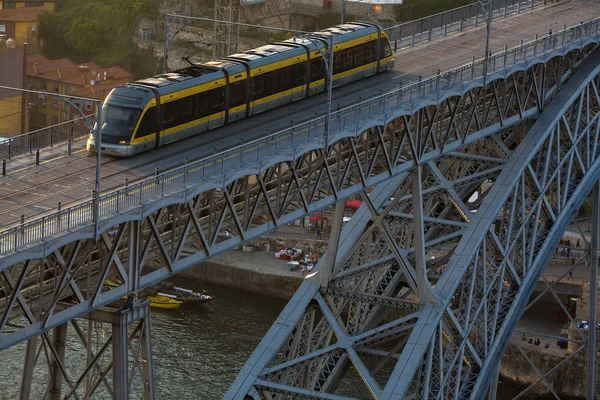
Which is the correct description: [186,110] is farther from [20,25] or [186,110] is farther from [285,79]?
[20,25]

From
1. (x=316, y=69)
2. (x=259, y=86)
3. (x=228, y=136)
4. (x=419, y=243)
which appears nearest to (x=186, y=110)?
(x=228, y=136)

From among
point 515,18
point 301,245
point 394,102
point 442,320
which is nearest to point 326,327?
point 442,320

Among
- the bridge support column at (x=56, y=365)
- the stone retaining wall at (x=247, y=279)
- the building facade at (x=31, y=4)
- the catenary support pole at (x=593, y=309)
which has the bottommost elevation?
the stone retaining wall at (x=247, y=279)

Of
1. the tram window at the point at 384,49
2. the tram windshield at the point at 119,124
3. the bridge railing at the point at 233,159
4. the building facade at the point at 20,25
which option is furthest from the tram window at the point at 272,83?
the building facade at the point at 20,25

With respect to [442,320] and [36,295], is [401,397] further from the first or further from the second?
[36,295]

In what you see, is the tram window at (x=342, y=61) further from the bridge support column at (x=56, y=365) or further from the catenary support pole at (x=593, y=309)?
the bridge support column at (x=56, y=365)

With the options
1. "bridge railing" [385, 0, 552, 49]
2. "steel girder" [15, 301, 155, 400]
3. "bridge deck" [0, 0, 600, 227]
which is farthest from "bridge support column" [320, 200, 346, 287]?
"bridge railing" [385, 0, 552, 49]

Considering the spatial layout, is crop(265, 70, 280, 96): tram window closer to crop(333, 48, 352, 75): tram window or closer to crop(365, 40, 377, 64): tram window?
crop(333, 48, 352, 75): tram window
